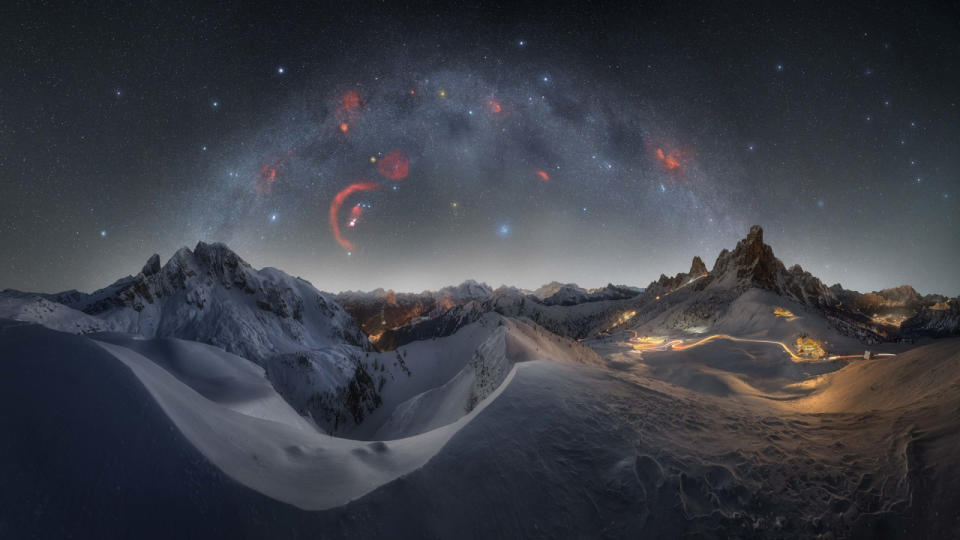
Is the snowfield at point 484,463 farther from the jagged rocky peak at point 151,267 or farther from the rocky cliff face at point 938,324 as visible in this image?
the jagged rocky peak at point 151,267

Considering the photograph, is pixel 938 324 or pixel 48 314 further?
pixel 48 314

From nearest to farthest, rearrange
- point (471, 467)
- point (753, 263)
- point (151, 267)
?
point (471, 467) < point (753, 263) < point (151, 267)

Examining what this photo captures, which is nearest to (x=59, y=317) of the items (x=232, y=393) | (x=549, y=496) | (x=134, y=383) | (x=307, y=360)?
(x=307, y=360)

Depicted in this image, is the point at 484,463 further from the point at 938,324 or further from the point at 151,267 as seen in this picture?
the point at 151,267

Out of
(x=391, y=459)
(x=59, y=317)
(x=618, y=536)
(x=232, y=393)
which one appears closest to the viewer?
(x=618, y=536)

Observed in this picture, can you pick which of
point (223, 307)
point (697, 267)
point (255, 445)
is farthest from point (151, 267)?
point (697, 267)

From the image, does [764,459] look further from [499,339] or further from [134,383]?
[499,339]

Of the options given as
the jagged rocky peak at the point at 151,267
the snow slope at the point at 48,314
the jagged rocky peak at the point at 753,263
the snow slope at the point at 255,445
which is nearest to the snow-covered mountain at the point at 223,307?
the jagged rocky peak at the point at 151,267

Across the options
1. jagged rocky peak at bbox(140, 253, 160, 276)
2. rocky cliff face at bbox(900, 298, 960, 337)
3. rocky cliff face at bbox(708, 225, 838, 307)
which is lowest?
rocky cliff face at bbox(900, 298, 960, 337)

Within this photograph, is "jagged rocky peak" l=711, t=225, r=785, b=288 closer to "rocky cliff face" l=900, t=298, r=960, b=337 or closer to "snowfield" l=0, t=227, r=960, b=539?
"rocky cliff face" l=900, t=298, r=960, b=337

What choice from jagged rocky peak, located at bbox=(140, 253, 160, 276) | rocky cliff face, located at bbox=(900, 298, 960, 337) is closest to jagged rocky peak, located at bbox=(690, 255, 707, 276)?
rocky cliff face, located at bbox=(900, 298, 960, 337)

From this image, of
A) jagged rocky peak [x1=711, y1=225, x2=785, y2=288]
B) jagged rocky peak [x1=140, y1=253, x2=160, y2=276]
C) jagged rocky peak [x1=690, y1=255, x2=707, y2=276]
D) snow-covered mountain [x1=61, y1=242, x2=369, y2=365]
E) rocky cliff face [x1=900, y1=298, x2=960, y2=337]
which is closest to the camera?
rocky cliff face [x1=900, y1=298, x2=960, y2=337]
